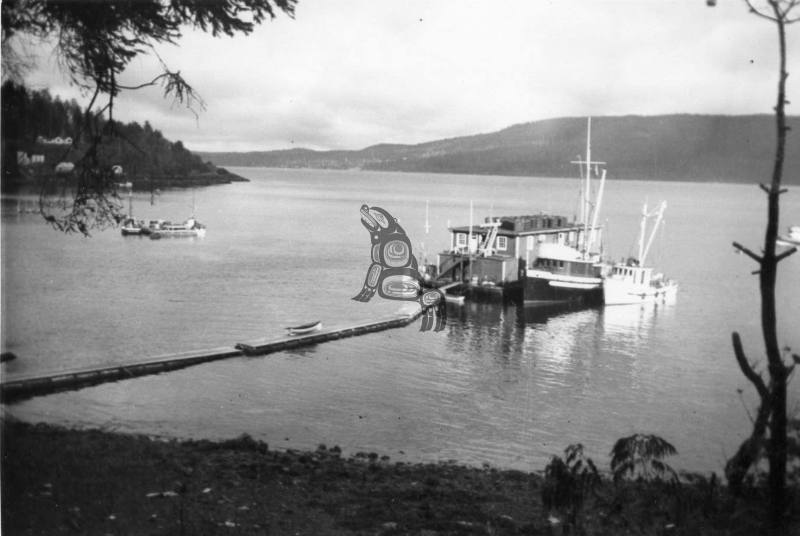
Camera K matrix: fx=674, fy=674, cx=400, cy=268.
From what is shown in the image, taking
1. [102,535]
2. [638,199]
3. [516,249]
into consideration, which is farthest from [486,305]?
[638,199]

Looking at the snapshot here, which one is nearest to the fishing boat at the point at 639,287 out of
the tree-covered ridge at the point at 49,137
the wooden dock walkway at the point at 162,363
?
the wooden dock walkway at the point at 162,363

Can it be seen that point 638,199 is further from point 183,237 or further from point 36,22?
point 36,22

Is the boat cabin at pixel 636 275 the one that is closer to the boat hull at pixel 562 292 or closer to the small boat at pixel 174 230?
the boat hull at pixel 562 292

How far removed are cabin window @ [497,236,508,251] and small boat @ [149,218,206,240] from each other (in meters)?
11.9

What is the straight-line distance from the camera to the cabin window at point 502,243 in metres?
20.9

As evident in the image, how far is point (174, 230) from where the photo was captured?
27.7m

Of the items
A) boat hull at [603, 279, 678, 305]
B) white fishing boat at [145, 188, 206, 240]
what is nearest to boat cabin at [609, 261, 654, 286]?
boat hull at [603, 279, 678, 305]

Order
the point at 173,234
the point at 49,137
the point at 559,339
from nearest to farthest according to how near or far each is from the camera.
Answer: the point at 49,137 → the point at 559,339 → the point at 173,234

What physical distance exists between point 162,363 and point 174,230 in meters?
17.4

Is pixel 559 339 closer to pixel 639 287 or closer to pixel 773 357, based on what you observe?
pixel 639 287

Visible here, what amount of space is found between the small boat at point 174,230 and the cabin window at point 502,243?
1187 cm

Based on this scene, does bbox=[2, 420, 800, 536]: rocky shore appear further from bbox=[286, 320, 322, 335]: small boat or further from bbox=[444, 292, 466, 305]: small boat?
bbox=[444, 292, 466, 305]: small boat

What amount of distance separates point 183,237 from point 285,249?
1129 centimetres

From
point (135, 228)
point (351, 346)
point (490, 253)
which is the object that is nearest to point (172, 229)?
point (135, 228)
